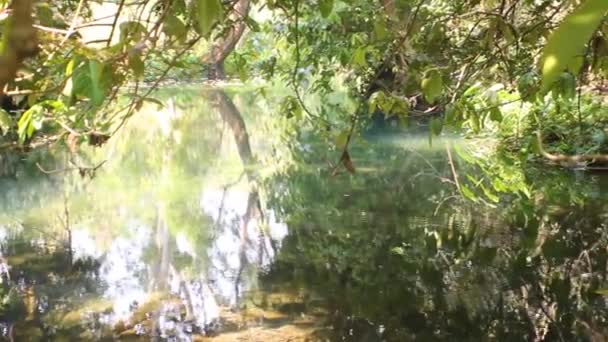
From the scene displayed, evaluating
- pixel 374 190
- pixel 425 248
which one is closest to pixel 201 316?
pixel 425 248

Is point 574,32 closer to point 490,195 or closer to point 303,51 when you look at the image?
Result: point 303,51

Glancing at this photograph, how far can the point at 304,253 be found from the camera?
5.22 meters

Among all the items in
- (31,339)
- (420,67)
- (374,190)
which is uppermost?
(420,67)

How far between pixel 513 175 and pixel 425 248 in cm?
263

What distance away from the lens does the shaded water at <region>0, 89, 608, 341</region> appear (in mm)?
3928

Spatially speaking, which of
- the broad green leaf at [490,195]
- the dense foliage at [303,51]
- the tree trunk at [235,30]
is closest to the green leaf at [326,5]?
the dense foliage at [303,51]

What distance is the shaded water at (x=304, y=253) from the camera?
3.93 meters

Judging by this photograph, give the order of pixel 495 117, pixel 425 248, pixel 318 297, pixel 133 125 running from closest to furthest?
pixel 495 117
pixel 318 297
pixel 425 248
pixel 133 125

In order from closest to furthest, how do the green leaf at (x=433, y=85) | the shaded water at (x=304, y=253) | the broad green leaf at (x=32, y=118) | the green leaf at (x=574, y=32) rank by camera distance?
the green leaf at (x=574, y=32), the green leaf at (x=433, y=85), the broad green leaf at (x=32, y=118), the shaded water at (x=304, y=253)

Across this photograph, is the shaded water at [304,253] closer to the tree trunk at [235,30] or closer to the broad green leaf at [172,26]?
the tree trunk at [235,30]

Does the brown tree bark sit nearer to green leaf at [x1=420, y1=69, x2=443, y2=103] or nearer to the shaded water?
green leaf at [x1=420, y1=69, x2=443, y2=103]

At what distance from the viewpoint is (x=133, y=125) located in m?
13.3

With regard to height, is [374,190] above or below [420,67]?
below

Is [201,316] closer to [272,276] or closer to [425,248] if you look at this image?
[272,276]
